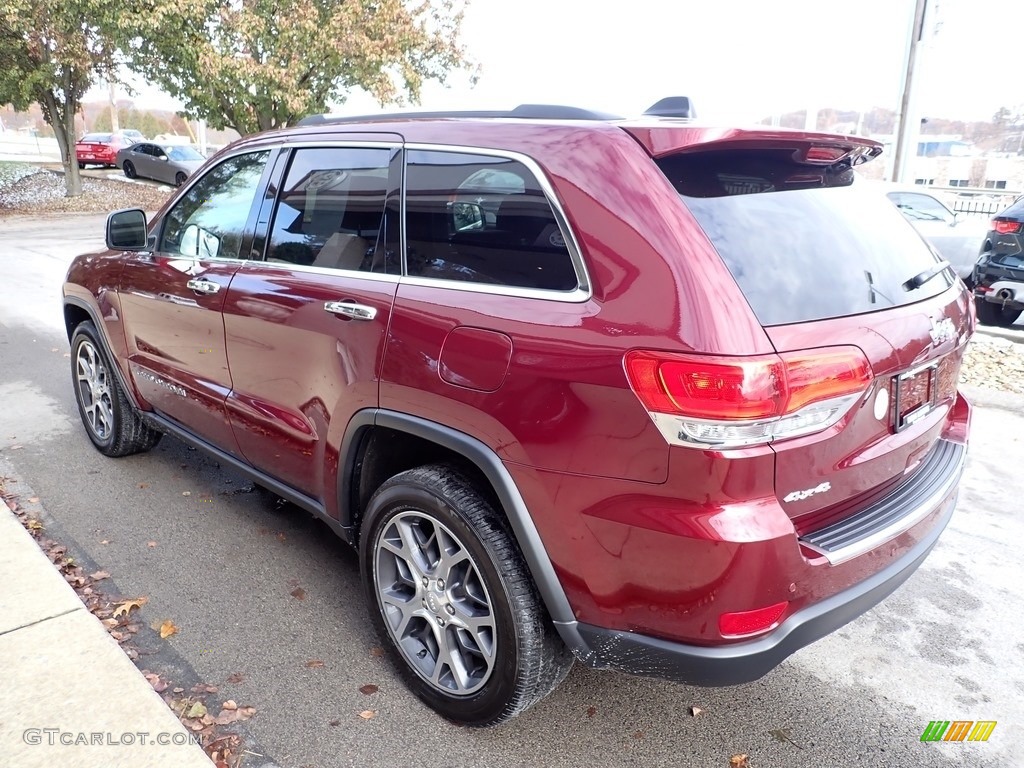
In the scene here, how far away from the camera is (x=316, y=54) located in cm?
1761

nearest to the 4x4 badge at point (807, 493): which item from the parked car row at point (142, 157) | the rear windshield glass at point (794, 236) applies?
the rear windshield glass at point (794, 236)

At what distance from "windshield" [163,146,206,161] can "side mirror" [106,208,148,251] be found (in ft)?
79.3

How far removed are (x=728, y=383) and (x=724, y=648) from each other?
27.3 inches

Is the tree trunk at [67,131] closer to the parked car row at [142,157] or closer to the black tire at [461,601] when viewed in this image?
the parked car row at [142,157]

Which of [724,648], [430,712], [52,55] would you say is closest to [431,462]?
[430,712]

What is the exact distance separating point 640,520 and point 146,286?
10.2 ft

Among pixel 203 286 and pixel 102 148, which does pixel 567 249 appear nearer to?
pixel 203 286

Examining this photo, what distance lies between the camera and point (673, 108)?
8.60 ft

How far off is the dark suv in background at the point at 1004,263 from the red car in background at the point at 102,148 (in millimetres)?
30105

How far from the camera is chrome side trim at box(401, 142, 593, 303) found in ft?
7.00

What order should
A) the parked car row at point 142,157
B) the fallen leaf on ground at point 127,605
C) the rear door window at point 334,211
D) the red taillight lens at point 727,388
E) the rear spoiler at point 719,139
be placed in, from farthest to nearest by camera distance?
1. the parked car row at point 142,157
2. the fallen leaf on ground at point 127,605
3. the rear door window at point 334,211
4. the rear spoiler at point 719,139
5. the red taillight lens at point 727,388

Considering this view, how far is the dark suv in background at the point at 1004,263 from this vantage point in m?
7.93

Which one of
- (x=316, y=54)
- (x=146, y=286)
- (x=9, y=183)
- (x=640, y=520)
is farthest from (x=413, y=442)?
(x=9, y=183)

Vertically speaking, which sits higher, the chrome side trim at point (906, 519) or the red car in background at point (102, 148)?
the red car in background at point (102, 148)
